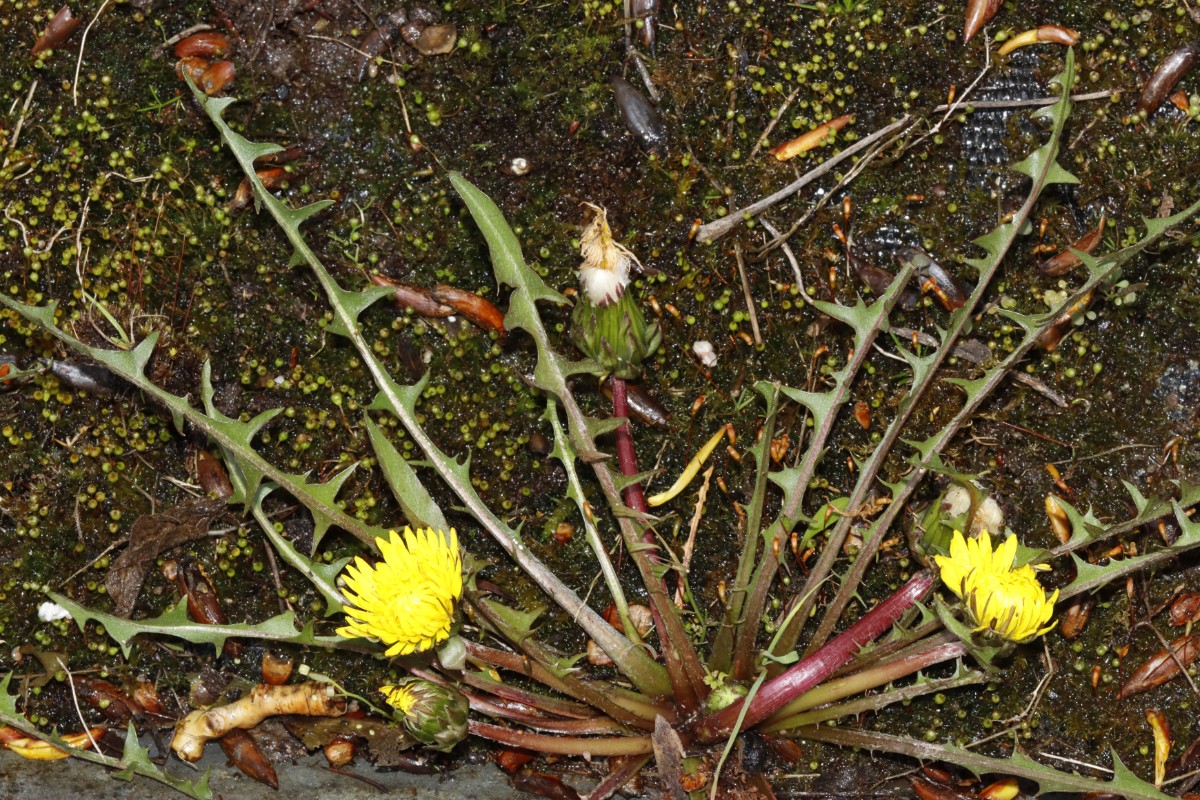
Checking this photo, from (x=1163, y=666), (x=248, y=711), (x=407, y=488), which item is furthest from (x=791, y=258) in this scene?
(x=248, y=711)

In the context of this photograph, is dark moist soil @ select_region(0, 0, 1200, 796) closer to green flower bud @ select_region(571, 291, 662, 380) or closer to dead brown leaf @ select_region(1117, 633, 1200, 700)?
dead brown leaf @ select_region(1117, 633, 1200, 700)

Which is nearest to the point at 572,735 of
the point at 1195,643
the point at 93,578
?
the point at 93,578

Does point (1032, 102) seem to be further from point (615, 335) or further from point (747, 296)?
point (615, 335)

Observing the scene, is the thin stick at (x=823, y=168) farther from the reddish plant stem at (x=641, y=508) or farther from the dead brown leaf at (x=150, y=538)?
the dead brown leaf at (x=150, y=538)

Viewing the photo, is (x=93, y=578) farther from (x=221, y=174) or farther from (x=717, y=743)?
(x=717, y=743)

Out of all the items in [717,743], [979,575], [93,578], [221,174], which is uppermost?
[221,174]
